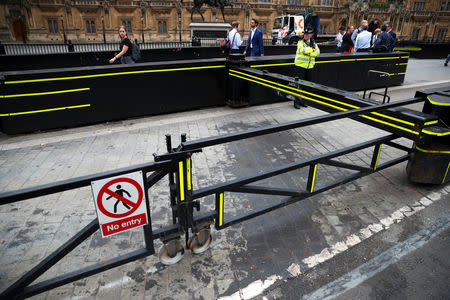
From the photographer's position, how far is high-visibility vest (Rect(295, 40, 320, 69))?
799cm

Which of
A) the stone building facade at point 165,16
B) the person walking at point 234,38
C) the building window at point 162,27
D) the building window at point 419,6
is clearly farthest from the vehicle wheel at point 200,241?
the building window at point 419,6

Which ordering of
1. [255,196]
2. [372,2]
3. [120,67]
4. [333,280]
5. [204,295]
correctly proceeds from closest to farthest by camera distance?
[204,295]
[333,280]
[255,196]
[120,67]
[372,2]

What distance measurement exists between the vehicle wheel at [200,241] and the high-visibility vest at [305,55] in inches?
257

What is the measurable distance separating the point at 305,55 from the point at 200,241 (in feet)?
21.8

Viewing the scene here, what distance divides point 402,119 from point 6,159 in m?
6.91

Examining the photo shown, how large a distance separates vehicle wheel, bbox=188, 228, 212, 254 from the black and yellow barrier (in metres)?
5.21

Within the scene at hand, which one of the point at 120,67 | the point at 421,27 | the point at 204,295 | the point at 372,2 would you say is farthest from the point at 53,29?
the point at 421,27

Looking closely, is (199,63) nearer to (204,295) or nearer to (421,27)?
(204,295)

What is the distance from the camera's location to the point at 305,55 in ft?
26.6

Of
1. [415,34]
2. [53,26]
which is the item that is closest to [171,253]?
[53,26]

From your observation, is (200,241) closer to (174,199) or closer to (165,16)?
(174,199)

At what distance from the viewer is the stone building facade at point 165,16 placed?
3534cm

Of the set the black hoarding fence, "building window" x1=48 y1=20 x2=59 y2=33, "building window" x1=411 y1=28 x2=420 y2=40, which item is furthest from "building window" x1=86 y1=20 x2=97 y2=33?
"building window" x1=411 y1=28 x2=420 y2=40

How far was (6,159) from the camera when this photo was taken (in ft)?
17.9
